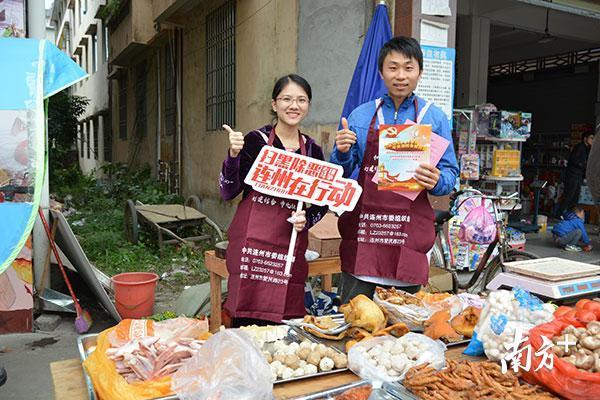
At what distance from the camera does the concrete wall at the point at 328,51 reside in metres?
5.90

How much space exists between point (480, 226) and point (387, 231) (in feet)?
11.0

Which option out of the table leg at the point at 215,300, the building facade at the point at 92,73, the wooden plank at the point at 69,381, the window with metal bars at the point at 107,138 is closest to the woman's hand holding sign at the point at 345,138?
the wooden plank at the point at 69,381

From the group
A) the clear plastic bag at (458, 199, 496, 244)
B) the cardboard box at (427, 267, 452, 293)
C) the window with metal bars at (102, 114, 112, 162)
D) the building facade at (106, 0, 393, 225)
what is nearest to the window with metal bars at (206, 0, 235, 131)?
the building facade at (106, 0, 393, 225)

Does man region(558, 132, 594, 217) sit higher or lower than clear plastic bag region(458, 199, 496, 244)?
higher

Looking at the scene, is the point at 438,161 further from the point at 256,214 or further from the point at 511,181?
the point at 511,181

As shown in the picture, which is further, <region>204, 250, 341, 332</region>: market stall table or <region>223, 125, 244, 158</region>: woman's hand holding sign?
<region>204, 250, 341, 332</region>: market stall table

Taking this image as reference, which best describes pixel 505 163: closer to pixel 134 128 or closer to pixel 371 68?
pixel 371 68

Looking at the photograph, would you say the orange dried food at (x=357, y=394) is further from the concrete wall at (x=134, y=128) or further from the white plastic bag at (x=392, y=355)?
the concrete wall at (x=134, y=128)

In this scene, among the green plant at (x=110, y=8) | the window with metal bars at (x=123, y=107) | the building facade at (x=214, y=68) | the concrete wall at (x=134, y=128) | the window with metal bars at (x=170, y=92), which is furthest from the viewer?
the window with metal bars at (x=123, y=107)

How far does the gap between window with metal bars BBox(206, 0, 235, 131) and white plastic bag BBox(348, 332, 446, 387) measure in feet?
24.2

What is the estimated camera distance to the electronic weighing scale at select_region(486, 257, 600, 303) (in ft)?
7.31

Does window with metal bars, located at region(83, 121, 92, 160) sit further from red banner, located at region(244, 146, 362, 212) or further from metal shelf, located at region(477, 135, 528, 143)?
red banner, located at region(244, 146, 362, 212)

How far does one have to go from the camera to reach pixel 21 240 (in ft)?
9.99

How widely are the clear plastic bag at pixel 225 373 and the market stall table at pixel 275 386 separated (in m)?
0.10
